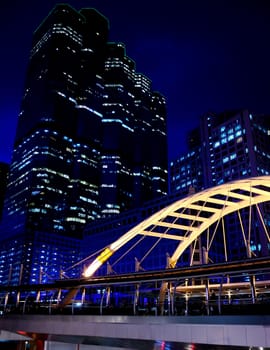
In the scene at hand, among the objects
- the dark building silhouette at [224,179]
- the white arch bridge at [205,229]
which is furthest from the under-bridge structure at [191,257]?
the dark building silhouette at [224,179]

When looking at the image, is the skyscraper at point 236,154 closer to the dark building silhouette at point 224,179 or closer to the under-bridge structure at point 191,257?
the dark building silhouette at point 224,179

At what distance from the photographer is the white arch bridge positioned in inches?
1243

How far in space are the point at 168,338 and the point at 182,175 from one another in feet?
465

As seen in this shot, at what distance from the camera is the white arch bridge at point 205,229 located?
31562 millimetres

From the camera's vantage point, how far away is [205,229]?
36656 millimetres

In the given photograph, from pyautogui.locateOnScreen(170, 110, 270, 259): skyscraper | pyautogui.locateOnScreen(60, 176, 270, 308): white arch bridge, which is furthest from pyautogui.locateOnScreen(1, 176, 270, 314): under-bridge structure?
pyautogui.locateOnScreen(170, 110, 270, 259): skyscraper

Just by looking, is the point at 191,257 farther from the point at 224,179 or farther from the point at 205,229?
the point at 224,179

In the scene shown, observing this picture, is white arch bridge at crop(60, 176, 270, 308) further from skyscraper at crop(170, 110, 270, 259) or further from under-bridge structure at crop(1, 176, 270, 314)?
skyscraper at crop(170, 110, 270, 259)

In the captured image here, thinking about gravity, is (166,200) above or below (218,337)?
above

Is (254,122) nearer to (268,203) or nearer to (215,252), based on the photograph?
(268,203)

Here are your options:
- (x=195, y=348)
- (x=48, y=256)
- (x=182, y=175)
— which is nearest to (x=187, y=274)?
(x=195, y=348)

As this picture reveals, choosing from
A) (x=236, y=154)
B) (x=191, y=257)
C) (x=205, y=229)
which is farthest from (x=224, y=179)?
(x=191, y=257)

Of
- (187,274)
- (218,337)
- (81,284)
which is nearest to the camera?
(218,337)

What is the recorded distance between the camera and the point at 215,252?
96875 millimetres
